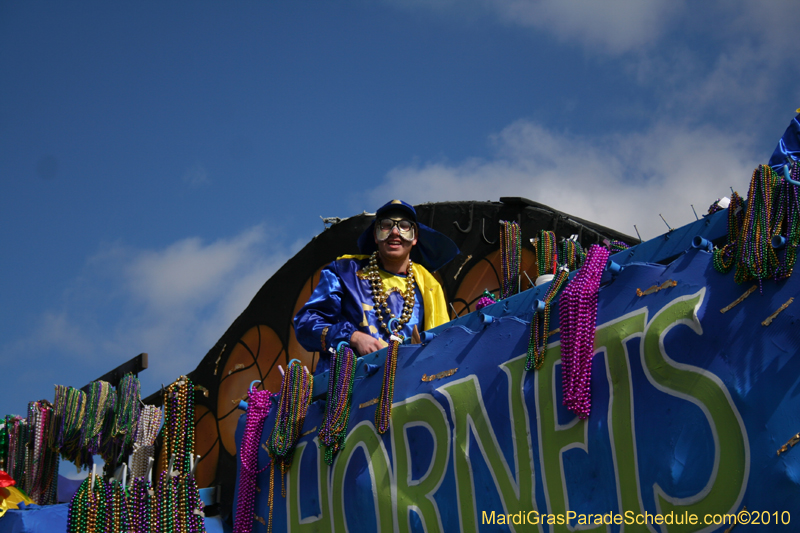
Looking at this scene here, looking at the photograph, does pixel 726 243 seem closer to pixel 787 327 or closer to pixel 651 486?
pixel 787 327

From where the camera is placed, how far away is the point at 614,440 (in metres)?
2.96

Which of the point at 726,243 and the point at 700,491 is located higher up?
the point at 726,243

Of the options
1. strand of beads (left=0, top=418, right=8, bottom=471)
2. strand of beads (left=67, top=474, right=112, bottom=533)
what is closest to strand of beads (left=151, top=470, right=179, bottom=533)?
strand of beads (left=67, top=474, right=112, bottom=533)

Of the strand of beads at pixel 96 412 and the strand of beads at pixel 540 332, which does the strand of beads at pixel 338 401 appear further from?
the strand of beads at pixel 96 412

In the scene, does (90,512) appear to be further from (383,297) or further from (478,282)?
(478,282)

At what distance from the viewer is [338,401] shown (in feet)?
14.3

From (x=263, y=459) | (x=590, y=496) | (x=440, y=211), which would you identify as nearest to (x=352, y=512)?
(x=263, y=459)

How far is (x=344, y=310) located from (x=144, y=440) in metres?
2.85

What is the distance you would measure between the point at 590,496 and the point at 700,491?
47cm

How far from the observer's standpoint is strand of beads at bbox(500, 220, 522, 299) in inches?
207

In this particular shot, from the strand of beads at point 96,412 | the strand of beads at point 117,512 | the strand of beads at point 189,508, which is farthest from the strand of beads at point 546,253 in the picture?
the strand of beads at point 96,412

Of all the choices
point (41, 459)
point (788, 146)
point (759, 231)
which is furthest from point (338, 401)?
point (41, 459)

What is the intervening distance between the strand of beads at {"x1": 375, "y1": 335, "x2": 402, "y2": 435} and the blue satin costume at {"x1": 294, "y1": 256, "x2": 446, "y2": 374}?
570mm

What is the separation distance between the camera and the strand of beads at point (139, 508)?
5.27m
